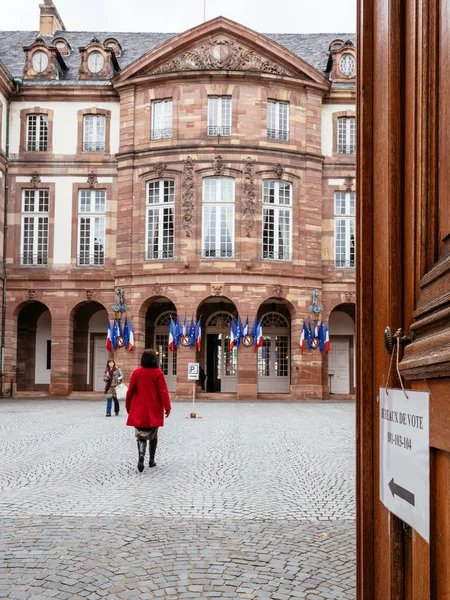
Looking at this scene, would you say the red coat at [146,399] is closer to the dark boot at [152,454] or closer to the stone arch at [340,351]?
the dark boot at [152,454]

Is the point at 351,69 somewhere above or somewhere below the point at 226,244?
above

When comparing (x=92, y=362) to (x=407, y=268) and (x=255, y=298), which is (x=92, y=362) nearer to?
(x=255, y=298)

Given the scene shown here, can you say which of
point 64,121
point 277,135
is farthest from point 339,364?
point 64,121

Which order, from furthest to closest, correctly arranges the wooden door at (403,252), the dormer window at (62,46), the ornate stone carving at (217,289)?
the dormer window at (62,46), the ornate stone carving at (217,289), the wooden door at (403,252)

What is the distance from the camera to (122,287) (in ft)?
99.5

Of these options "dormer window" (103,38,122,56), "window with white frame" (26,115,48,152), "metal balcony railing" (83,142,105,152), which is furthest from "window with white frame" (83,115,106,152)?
"dormer window" (103,38,122,56)

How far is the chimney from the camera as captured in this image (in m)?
38.8

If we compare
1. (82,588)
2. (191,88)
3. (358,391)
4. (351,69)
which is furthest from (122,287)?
(358,391)

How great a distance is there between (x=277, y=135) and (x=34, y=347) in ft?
45.4

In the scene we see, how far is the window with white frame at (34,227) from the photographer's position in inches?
1241

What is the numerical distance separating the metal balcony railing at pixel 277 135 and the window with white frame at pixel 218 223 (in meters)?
2.75

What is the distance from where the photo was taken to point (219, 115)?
100 ft

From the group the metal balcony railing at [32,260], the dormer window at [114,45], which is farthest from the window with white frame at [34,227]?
the dormer window at [114,45]

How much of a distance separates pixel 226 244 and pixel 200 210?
A: 1.68 metres
